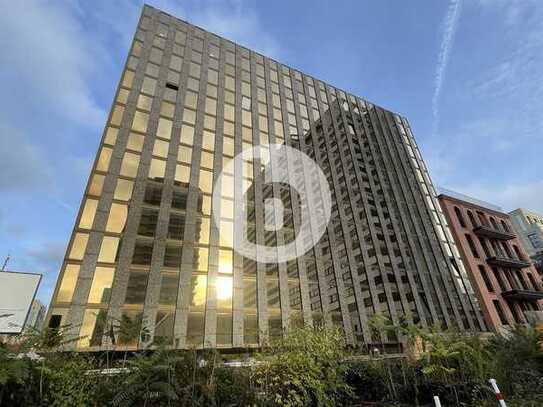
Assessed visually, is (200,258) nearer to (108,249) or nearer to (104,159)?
(108,249)

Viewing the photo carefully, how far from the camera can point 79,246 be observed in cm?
1966

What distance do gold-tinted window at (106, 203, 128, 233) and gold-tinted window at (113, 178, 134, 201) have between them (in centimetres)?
70

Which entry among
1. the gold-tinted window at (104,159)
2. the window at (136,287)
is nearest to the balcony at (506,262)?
the window at (136,287)

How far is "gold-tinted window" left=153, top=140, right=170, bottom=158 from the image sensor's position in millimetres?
26013

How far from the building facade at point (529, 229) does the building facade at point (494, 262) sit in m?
30.7

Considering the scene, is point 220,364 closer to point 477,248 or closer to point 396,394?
point 396,394

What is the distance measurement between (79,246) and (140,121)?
41.9ft

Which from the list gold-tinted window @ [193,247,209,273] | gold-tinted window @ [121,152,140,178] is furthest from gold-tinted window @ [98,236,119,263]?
gold-tinted window @ [121,152,140,178]

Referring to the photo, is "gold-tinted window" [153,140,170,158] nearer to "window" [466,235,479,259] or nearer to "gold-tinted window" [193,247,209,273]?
"gold-tinted window" [193,247,209,273]

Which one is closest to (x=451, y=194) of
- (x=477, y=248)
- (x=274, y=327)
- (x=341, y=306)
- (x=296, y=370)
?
(x=477, y=248)

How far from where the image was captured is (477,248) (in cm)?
3550

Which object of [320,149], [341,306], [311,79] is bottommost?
[341,306]

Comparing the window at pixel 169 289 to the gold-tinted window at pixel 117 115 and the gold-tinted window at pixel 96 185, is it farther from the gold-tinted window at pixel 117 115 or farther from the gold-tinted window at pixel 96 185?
the gold-tinted window at pixel 117 115

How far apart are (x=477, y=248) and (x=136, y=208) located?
38620mm
